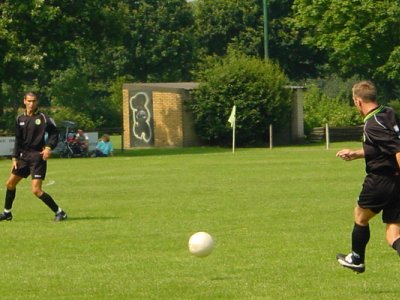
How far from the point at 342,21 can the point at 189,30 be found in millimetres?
26164

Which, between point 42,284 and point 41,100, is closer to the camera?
point 42,284

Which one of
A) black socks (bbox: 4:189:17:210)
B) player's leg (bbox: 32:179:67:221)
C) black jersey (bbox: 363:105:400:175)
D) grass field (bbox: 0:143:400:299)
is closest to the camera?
black jersey (bbox: 363:105:400:175)

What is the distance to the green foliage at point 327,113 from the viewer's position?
60.0 m

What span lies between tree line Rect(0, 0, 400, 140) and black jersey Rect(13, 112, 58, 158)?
27735 mm

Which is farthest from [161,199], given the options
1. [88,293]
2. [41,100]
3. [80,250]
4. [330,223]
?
[41,100]

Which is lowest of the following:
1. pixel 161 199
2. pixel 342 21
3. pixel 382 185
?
pixel 161 199

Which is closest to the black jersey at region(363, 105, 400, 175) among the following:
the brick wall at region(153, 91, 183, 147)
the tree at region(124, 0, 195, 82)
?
the brick wall at region(153, 91, 183, 147)

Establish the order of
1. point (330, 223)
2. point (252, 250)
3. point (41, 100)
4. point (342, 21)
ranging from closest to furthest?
1. point (252, 250)
2. point (330, 223)
3. point (342, 21)
4. point (41, 100)

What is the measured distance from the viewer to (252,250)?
511 inches

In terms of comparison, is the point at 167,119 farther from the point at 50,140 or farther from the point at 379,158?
the point at 379,158

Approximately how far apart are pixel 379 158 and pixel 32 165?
7.79 meters

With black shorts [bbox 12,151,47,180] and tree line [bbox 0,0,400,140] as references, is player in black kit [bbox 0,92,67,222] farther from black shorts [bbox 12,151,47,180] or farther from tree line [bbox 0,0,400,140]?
tree line [bbox 0,0,400,140]

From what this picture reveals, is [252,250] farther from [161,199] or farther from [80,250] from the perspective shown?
[161,199]

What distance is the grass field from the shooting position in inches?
403
